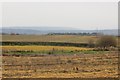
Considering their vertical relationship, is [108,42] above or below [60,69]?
above

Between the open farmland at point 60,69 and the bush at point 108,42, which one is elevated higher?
the bush at point 108,42

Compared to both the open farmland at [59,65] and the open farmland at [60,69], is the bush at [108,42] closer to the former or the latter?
the open farmland at [59,65]

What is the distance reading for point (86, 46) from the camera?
5194 centimetres

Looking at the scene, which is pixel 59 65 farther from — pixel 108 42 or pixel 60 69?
pixel 108 42

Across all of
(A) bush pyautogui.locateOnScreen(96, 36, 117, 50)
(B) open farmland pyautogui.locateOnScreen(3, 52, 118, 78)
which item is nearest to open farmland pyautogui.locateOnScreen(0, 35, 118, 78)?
(B) open farmland pyautogui.locateOnScreen(3, 52, 118, 78)

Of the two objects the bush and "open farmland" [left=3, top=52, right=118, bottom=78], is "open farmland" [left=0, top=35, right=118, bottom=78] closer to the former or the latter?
"open farmland" [left=3, top=52, right=118, bottom=78]

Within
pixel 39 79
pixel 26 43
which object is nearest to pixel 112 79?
pixel 39 79

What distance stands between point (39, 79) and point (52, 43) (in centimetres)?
3884

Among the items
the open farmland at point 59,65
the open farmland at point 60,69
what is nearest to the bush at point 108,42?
the open farmland at point 59,65

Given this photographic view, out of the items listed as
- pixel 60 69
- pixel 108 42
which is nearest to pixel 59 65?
pixel 60 69

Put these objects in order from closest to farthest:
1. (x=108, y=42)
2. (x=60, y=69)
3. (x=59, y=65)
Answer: (x=60, y=69) → (x=59, y=65) → (x=108, y=42)

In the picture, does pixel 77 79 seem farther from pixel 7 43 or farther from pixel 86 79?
pixel 7 43

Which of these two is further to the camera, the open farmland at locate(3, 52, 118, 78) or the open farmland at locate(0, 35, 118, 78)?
the open farmland at locate(0, 35, 118, 78)

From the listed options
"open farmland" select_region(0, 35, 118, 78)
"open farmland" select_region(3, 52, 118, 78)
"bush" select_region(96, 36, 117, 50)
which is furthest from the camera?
"bush" select_region(96, 36, 117, 50)
